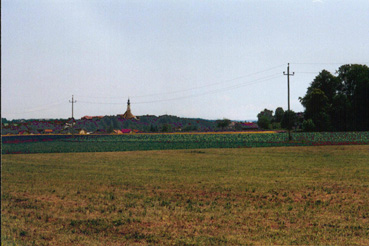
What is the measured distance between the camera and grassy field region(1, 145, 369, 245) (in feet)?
28.9

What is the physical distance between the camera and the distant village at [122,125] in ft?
288

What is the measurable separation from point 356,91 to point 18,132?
81.8m

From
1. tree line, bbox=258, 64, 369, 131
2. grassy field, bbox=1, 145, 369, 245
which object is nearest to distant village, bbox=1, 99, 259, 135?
tree line, bbox=258, 64, 369, 131

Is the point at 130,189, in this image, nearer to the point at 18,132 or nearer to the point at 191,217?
the point at 191,217

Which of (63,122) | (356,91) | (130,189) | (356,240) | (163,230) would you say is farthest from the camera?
(63,122)

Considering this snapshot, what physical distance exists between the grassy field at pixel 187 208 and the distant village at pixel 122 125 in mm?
70871

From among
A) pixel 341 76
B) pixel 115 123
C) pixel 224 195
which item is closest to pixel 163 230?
pixel 224 195

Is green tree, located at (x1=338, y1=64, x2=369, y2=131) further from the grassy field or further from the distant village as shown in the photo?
the grassy field

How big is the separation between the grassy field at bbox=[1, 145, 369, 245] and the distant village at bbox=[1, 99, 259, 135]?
70871 millimetres

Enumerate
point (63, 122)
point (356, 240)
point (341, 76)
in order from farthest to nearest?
1. point (63, 122)
2. point (341, 76)
3. point (356, 240)

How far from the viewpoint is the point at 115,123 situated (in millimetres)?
109500

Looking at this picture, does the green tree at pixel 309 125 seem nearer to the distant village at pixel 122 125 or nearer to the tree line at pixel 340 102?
the tree line at pixel 340 102

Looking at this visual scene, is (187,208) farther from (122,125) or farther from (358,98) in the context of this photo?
(122,125)

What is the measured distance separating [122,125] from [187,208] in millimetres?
99124
